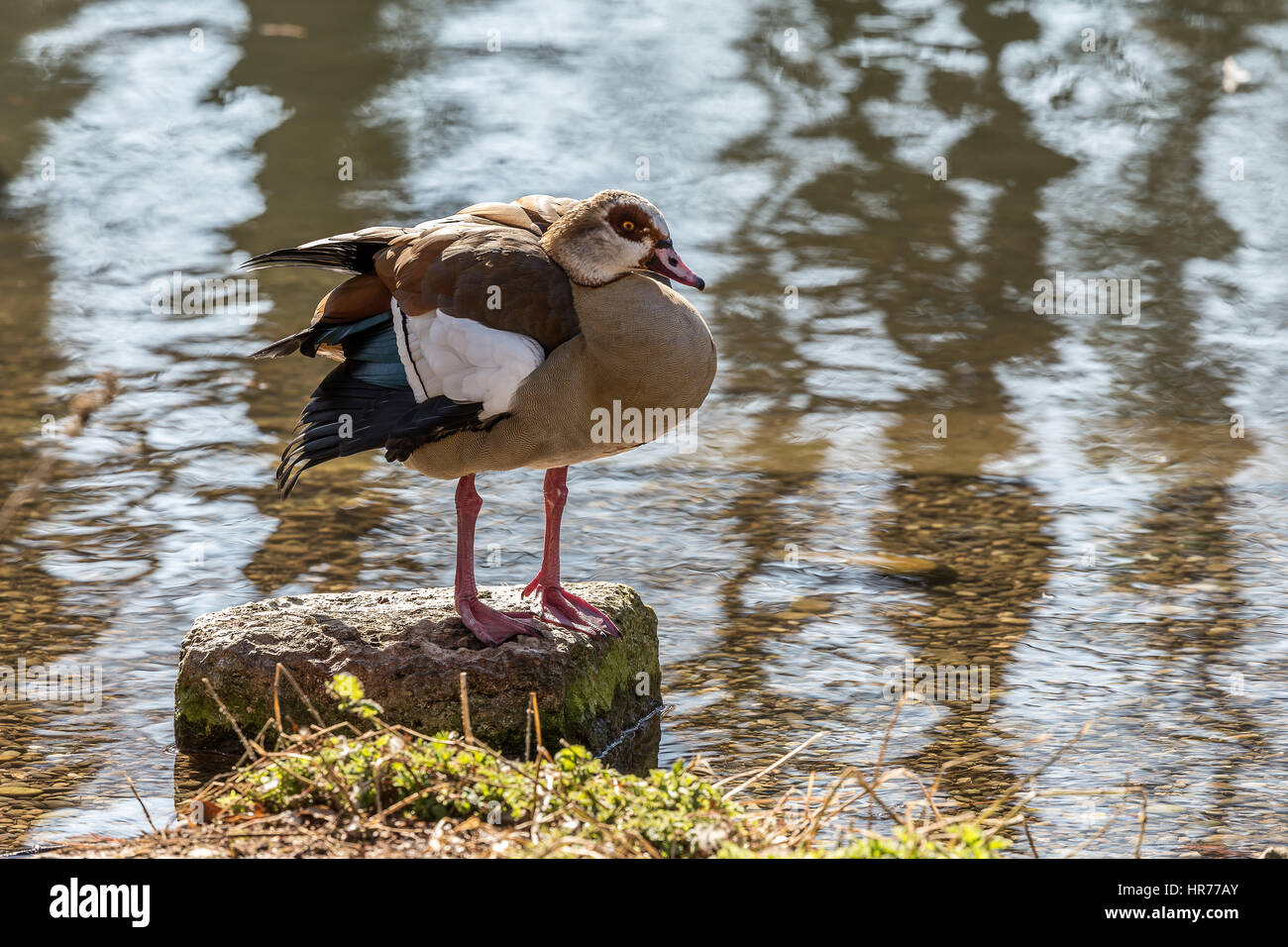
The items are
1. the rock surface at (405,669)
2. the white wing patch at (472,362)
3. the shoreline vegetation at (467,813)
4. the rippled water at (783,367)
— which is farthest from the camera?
the rippled water at (783,367)

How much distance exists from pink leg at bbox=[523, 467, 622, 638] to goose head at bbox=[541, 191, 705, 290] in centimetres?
83

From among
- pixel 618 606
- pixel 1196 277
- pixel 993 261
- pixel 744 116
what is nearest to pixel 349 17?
pixel 744 116

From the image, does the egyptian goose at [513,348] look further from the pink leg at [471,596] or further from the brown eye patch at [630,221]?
the pink leg at [471,596]

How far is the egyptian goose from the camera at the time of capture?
4.92 metres

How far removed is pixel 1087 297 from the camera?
438 inches

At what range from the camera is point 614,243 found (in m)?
4.95

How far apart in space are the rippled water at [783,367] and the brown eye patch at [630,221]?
1838 mm

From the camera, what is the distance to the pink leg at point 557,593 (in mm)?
5516

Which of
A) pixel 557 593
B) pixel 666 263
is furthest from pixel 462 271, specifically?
pixel 557 593

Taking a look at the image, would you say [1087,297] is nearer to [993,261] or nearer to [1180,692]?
[993,261]

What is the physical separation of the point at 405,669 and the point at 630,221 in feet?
5.29

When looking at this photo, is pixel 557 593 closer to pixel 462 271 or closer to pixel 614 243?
pixel 462 271

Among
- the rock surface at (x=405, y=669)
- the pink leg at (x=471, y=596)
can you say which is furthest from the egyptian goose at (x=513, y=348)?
the rock surface at (x=405, y=669)
